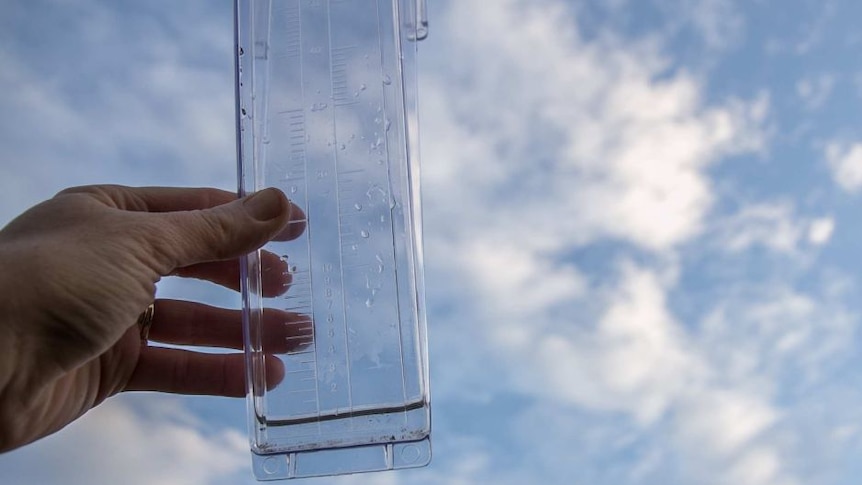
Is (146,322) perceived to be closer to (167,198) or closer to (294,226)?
(167,198)

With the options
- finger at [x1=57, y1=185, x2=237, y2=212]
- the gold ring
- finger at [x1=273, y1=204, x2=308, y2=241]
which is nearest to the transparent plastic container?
finger at [x1=273, y1=204, x2=308, y2=241]

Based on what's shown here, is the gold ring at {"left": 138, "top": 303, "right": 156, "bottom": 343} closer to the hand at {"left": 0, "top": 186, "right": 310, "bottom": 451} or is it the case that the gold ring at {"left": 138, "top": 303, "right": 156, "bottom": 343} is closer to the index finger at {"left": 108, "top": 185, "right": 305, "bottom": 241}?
the hand at {"left": 0, "top": 186, "right": 310, "bottom": 451}

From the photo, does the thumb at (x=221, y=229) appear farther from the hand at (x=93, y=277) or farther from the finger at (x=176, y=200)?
the finger at (x=176, y=200)

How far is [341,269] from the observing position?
2.28 m

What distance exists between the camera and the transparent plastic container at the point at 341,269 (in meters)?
2.23

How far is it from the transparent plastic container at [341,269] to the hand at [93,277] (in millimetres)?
44

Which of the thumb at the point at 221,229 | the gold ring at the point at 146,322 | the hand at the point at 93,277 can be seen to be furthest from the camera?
the gold ring at the point at 146,322

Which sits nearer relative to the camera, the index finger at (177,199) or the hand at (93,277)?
the hand at (93,277)

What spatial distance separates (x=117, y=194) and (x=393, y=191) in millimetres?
764

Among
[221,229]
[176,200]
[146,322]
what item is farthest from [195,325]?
[221,229]

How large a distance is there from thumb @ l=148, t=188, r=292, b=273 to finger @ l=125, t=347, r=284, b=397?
56cm

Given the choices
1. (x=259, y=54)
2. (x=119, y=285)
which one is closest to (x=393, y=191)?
(x=259, y=54)

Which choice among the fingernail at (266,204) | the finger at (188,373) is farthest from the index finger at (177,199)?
the finger at (188,373)

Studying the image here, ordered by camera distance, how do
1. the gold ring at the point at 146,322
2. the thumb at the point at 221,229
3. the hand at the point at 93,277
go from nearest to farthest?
the hand at the point at 93,277 < the thumb at the point at 221,229 < the gold ring at the point at 146,322
